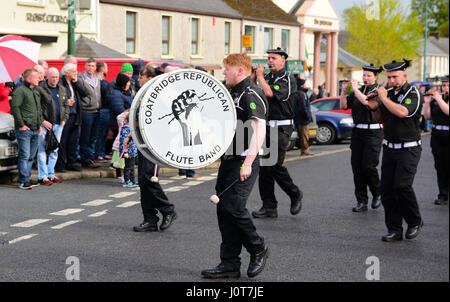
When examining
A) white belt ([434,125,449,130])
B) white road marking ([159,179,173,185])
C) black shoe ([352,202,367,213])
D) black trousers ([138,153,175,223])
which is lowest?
white road marking ([159,179,173,185])

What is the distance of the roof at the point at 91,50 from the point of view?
91.2 feet

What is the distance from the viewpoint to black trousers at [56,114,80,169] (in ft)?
45.0

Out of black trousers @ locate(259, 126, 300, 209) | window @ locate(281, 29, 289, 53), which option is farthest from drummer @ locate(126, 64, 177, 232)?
window @ locate(281, 29, 289, 53)

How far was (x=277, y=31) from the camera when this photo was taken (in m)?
44.8

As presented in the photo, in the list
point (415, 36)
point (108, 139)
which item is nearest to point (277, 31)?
point (415, 36)

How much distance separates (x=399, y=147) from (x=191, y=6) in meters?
29.2

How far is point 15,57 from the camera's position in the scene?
12.9m

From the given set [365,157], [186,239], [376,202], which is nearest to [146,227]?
[186,239]

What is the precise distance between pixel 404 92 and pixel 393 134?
1.52 feet

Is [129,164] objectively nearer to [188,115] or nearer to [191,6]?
[188,115]

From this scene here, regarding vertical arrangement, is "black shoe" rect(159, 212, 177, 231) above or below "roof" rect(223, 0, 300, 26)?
below

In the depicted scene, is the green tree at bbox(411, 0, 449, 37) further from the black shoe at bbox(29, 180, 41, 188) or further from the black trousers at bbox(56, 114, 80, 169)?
the black trousers at bbox(56, 114, 80, 169)

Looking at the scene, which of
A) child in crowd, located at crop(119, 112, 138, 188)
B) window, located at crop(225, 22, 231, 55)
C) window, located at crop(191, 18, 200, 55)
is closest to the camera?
child in crowd, located at crop(119, 112, 138, 188)

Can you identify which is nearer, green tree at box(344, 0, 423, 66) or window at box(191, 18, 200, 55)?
window at box(191, 18, 200, 55)
